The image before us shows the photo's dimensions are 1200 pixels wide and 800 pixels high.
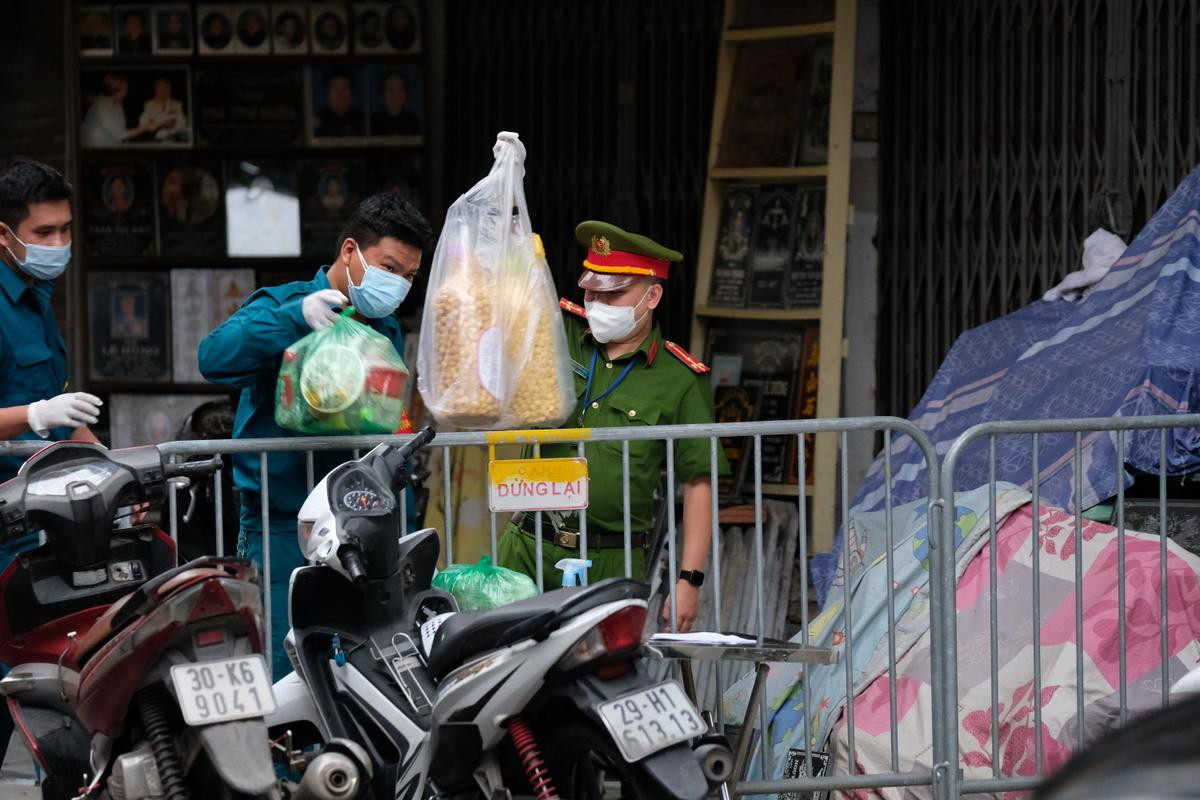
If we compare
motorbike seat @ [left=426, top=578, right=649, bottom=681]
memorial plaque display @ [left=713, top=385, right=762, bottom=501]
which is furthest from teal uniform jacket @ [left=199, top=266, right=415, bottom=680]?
memorial plaque display @ [left=713, top=385, right=762, bottom=501]

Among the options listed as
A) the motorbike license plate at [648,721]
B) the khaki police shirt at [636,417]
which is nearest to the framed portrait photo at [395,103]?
the khaki police shirt at [636,417]

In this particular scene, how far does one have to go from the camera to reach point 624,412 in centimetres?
502

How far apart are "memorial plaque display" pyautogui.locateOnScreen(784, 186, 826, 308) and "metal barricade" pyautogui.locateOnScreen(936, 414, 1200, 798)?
228 cm

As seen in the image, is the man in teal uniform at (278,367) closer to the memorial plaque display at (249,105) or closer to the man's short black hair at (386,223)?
the man's short black hair at (386,223)

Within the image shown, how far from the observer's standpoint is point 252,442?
449cm

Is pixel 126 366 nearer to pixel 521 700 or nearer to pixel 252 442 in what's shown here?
pixel 252 442

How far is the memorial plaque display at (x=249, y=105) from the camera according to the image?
8172 millimetres

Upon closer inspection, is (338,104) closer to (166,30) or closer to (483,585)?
(166,30)

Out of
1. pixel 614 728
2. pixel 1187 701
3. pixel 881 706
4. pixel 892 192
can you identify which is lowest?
pixel 881 706

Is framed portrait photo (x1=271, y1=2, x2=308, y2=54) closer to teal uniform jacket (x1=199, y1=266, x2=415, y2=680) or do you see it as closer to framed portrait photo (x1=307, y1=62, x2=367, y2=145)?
framed portrait photo (x1=307, y1=62, x2=367, y2=145)

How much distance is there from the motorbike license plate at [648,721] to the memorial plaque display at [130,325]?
536cm

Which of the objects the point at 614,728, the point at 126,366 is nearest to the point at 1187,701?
the point at 614,728

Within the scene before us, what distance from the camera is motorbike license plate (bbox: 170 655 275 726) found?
3479 mm

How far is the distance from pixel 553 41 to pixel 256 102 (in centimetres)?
141
